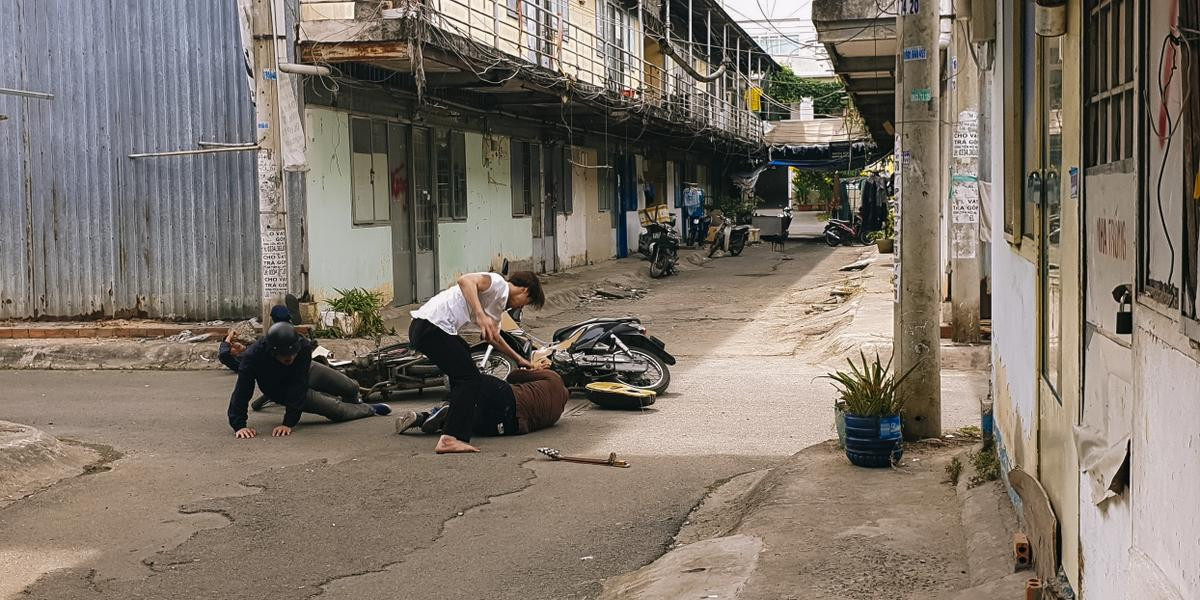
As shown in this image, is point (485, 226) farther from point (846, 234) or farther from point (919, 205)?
point (846, 234)

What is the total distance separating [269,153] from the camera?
13.2 meters

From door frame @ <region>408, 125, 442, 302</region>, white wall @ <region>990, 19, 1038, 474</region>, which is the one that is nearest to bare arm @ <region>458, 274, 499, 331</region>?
white wall @ <region>990, 19, 1038, 474</region>

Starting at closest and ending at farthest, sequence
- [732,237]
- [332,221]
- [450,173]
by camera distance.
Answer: [332,221]
[450,173]
[732,237]

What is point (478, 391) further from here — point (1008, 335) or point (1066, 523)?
point (1066, 523)

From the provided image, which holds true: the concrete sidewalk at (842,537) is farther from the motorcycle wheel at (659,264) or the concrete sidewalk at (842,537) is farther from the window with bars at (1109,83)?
the motorcycle wheel at (659,264)

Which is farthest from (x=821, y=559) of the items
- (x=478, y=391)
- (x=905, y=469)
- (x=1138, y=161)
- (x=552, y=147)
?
(x=552, y=147)

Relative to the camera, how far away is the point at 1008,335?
6.33 meters

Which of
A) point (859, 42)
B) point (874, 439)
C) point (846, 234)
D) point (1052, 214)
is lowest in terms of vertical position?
point (874, 439)

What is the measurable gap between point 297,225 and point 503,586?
32.1 ft

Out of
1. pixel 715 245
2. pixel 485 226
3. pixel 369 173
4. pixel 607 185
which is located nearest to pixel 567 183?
pixel 607 185

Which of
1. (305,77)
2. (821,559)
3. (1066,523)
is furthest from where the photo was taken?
(305,77)

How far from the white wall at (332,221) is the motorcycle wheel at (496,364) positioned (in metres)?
4.38

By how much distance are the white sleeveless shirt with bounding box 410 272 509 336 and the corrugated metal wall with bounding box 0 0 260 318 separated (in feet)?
22.9

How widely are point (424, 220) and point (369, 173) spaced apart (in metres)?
2.03
